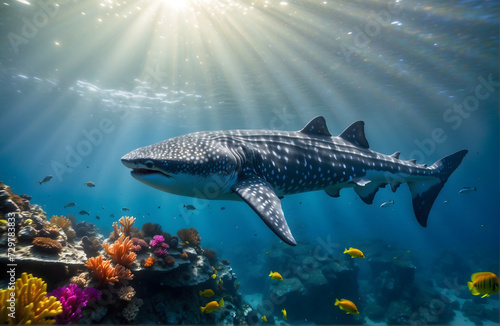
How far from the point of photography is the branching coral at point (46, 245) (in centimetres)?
441

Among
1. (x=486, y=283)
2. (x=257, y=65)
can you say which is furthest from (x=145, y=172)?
(x=257, y=65)

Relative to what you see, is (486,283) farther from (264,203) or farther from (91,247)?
(91,247)

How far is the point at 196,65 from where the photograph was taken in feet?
60.4

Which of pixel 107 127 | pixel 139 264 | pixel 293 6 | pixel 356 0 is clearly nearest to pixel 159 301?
pixel 139 264

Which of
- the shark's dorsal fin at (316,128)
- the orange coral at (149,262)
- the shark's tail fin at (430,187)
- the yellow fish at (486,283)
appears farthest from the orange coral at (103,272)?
the yellow fish at (486,283)

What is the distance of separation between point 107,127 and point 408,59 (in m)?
47.3

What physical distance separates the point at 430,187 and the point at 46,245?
9.29m

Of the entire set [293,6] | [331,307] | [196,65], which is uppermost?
[293,6]

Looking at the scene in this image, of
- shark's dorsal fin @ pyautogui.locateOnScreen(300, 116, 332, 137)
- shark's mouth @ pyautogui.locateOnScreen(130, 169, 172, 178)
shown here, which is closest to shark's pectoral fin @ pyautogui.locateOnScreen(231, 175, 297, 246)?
shark's mouth @ pyautogui.locateOnScreen(130, 169, 172, 178)

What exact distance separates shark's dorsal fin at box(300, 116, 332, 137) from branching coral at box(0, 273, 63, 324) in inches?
224

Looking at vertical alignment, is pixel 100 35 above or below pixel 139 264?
above

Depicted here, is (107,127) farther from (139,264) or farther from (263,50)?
(139,264)

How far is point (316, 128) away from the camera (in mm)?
6012

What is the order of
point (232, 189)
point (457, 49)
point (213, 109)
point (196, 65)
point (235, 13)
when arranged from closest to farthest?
point (232, 189)
point (235, 13)
point (457, 49)
point (196, 65)
point (213, 109)
